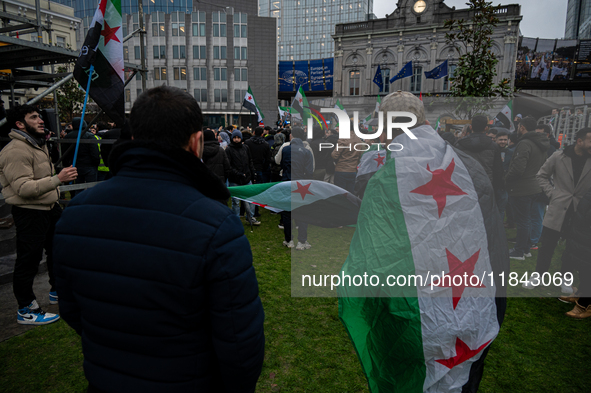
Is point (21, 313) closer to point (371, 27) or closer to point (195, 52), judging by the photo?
point (371, 27)

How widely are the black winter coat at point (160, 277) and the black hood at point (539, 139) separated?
5.79 m

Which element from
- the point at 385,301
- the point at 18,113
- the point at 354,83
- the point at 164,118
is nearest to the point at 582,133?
the point at 385,301

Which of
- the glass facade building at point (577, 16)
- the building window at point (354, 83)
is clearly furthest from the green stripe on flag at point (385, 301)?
the glass facade building at point (577, 16)

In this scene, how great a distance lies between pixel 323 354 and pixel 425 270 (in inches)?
81.5

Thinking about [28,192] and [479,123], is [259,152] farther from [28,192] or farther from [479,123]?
[28,192]

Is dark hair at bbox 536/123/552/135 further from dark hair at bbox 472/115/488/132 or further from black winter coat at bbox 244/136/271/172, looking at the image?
black winter coat at bbox 244/136/271/172

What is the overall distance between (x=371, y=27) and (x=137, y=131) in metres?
45.1

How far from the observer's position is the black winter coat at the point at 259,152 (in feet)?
29.4

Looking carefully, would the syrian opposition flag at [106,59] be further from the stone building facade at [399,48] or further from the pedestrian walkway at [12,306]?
the stone building facade at [399,48]

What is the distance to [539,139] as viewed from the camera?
18.1ft

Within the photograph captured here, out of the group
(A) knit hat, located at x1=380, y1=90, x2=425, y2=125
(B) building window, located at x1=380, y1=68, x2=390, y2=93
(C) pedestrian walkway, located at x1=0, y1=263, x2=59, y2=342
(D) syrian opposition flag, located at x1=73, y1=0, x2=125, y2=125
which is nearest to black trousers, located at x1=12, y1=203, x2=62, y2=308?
(C) pedestrian walkway, located at x1=0, y1=263, x2=59, y2=342

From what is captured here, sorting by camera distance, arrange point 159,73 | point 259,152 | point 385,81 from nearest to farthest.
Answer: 1. point 259,152
2. point 385,81
3. point 159,73

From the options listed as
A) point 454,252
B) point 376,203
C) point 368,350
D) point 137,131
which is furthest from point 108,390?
point 454,252

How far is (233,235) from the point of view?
1.34 metres
